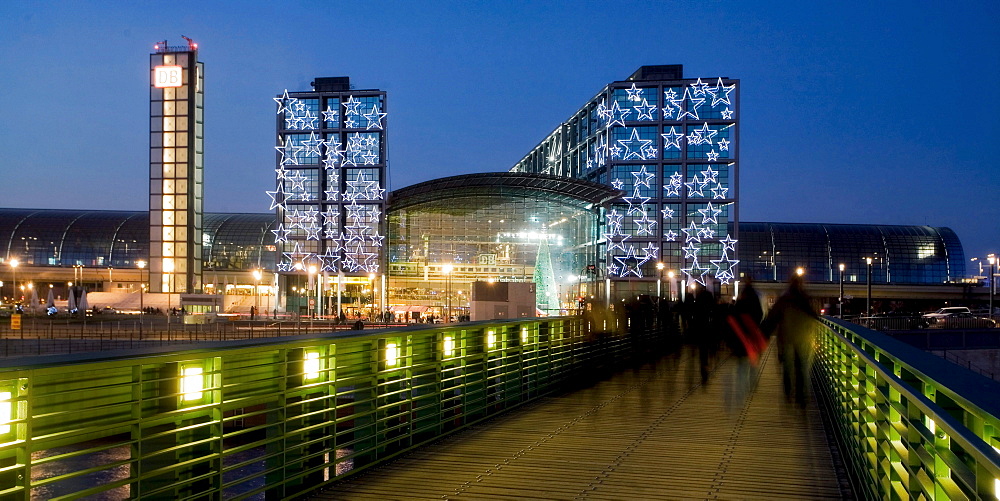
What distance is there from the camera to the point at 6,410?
17.8 feet

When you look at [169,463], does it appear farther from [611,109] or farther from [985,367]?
[611,109]

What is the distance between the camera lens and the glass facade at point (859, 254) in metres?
113

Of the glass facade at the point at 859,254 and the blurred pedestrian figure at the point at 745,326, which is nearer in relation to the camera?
the blurred pedestrian figure at the point at 745,326

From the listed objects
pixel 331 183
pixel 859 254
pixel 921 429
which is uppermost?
pixel 331 183

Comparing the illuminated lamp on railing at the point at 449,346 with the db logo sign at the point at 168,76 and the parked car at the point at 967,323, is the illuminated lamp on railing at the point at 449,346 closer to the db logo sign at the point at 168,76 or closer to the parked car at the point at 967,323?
the parked car at the point at 967,323

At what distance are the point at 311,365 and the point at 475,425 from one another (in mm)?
4627

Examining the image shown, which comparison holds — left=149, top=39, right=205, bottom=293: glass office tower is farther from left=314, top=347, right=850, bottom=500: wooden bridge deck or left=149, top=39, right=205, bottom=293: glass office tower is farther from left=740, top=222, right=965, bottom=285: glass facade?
left=314, top=347, right=850, bottom=500: wooden bridge deck

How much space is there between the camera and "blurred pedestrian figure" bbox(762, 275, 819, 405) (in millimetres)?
14805

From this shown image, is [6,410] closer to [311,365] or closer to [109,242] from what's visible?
[311,365]

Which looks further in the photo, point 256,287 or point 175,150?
point 256,287

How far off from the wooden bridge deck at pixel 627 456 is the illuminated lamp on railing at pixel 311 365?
1057mm

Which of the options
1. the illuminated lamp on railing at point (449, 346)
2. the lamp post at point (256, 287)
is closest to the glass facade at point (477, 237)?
the lamp post at point (256, 287)

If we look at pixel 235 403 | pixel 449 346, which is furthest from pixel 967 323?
pixel 235 403

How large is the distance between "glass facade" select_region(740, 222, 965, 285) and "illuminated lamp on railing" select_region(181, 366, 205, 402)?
10778cm
